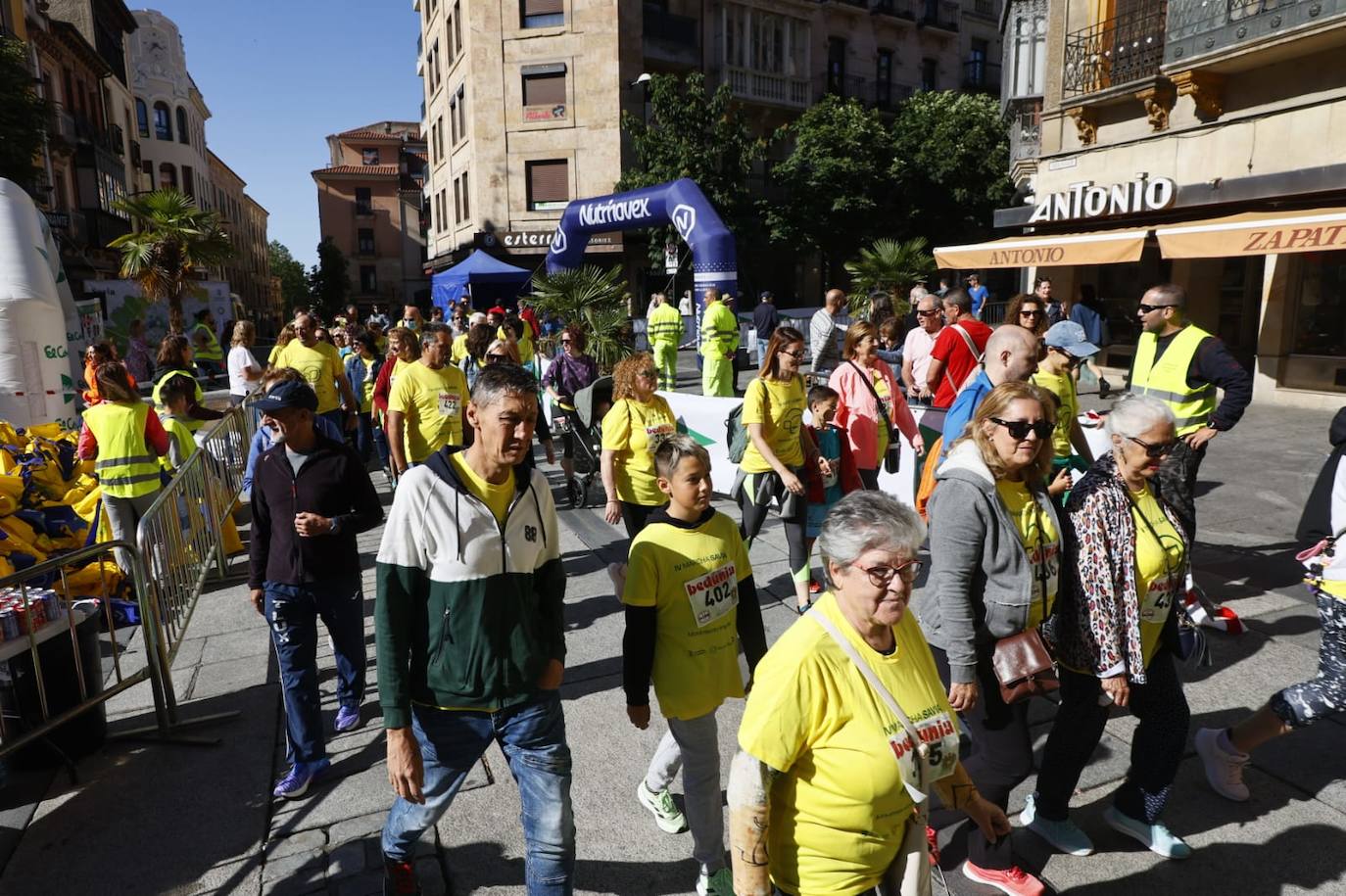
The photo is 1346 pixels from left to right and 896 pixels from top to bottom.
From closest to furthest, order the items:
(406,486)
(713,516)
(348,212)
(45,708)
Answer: (406,486)
(713,516)
(45,708)
(348,212)

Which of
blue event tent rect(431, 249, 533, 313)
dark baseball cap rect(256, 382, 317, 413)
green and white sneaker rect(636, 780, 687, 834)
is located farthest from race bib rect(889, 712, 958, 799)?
blue event tent rect(431, 249, 533, 313)

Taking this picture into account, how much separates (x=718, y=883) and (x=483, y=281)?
902 inches

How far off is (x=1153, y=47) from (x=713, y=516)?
626 inches

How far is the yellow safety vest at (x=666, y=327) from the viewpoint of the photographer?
542 inches

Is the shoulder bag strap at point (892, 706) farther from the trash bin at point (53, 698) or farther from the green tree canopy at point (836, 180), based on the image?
the green tree canopy at point (836, 180)

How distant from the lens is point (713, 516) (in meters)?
3.16

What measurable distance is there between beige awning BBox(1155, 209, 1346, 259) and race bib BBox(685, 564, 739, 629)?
11034 millimetres

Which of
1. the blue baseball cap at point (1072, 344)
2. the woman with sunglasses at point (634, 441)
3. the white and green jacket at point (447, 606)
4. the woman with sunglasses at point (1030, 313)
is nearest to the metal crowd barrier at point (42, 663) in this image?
the white and green jacket at point (447, 606)

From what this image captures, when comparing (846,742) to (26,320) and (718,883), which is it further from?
→ (26,320)

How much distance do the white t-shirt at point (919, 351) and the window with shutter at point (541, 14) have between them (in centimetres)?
2521

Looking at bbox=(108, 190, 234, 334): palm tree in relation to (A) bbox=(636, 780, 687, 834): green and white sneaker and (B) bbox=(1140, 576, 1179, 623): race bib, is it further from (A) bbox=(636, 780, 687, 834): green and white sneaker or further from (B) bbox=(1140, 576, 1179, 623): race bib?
(B) bbox=(1140, 576, 1179, 623): race bib

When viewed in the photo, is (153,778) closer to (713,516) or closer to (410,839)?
(410,839)

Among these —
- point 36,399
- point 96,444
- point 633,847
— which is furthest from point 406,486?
point 36,399

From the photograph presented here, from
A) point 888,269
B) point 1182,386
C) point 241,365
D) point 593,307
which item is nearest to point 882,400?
point 1182,386
